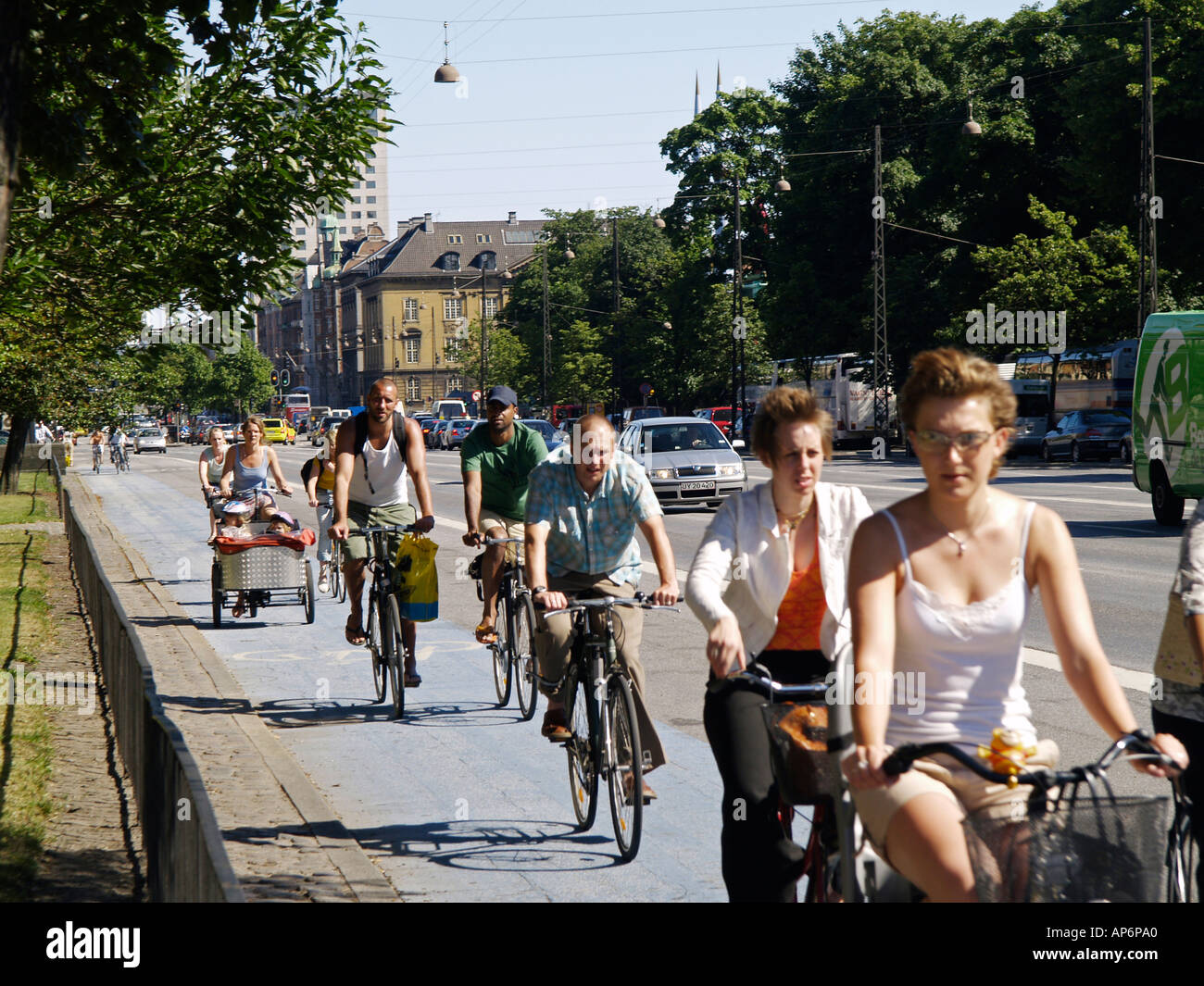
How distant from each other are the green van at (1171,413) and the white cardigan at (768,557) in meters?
15.5

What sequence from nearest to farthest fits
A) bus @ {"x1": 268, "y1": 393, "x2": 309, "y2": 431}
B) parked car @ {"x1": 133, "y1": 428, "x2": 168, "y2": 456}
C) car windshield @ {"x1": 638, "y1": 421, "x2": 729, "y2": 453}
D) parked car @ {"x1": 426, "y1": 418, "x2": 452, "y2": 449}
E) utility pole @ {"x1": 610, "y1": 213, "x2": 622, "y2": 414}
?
car windshield @ {"x1": 638, "y1": 421, "x2": 729, "y2": 453}, utility pole @ {"x1": 610, "y1": 213, "x2": 622, "y2": 414}, parked car @ {"x1": 426, "y1": 418, "x2": 452, "y2": 449}, parked car @ {"x1": 133, "y1": 428, "x2": 168, "y2": 456}, bus @ {"x1": 268, "y1": 393, "x2": 309, "y2": 431}

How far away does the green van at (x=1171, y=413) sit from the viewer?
18.6 m

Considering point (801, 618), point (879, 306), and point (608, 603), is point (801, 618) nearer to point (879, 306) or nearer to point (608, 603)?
point (608, 603)

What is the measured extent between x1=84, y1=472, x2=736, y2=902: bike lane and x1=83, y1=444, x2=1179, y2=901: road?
0.04 feet

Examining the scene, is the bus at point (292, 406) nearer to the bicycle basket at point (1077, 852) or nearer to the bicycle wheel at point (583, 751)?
the bicycle wheel at point (583, 751)

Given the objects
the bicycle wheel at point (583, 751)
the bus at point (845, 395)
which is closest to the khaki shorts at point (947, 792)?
the bicycle wheel at point (583, 751)

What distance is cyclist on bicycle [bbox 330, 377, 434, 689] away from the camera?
9.16 m

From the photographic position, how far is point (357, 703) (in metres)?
9.23

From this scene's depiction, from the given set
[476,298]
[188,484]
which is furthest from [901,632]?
[476,298]

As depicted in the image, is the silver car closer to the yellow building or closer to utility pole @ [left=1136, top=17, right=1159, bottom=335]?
utility pole @ [left=1136, top=17, right=1159, bottom=335]

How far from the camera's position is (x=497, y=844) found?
19.6ft

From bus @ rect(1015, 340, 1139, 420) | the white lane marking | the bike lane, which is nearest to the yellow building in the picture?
bus @ rect(1015, 340, 1139, 420)
